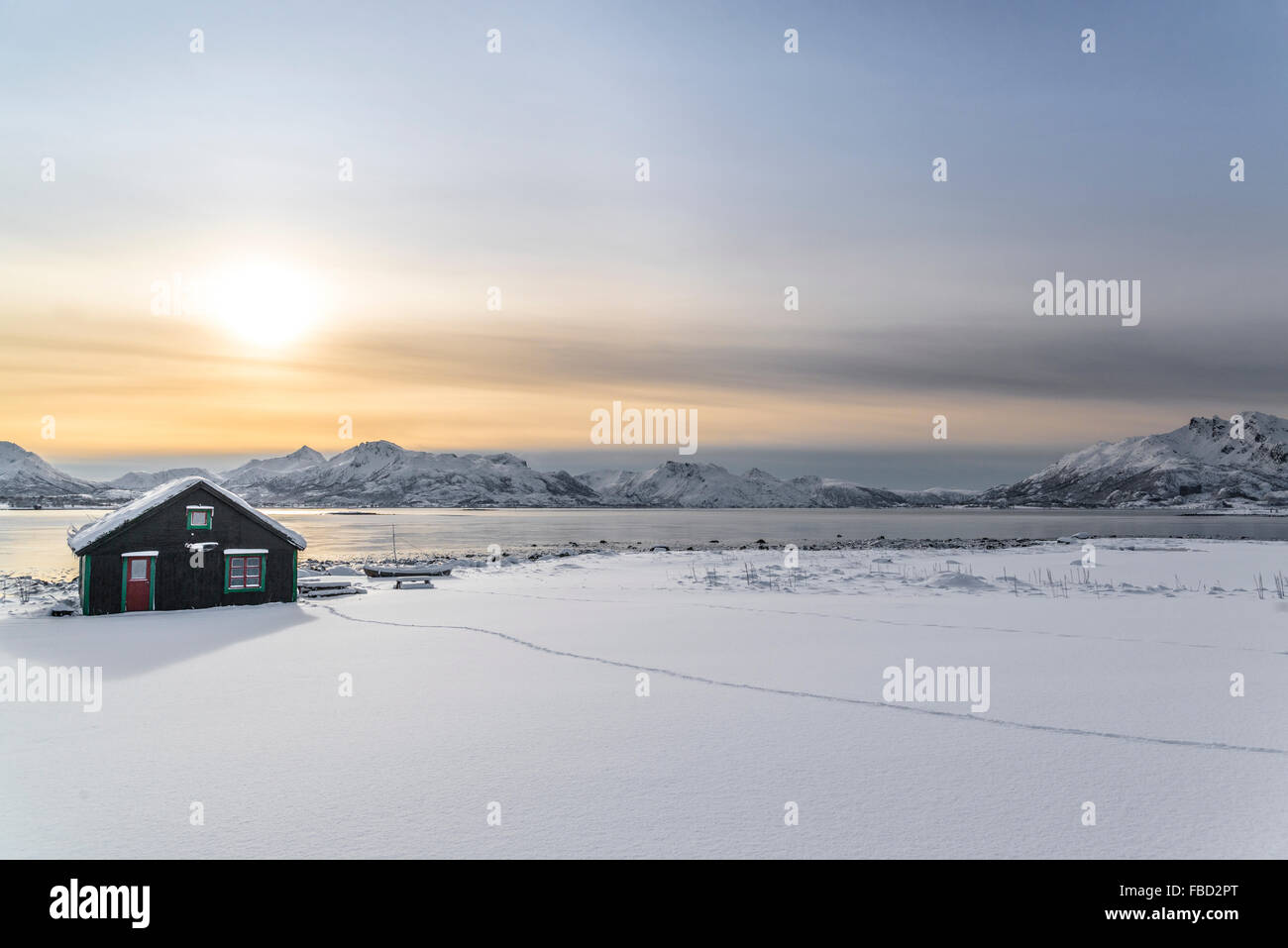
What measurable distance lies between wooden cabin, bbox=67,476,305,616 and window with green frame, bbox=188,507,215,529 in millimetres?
33

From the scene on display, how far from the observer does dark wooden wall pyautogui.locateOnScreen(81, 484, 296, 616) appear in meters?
28.0

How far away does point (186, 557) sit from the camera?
29516mm

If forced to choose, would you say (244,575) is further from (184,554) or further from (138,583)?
(138,583)

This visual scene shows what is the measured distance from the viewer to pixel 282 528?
31.9 metres

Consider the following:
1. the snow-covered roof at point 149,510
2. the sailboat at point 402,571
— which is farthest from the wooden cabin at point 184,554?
the sailboat at point 402,571

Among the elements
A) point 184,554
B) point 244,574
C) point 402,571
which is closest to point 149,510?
point 184,554

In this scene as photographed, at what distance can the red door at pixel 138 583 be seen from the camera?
28.4 meters

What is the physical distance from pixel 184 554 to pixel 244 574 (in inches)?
90.1

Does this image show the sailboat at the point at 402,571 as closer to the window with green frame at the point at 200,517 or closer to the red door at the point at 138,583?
the window with green frame at the point at 200,517

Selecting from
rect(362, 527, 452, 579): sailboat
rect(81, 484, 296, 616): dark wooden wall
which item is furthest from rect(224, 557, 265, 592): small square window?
rect(362, 527, 452, 579): sailboat

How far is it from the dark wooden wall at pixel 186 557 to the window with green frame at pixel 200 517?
0.14 metres

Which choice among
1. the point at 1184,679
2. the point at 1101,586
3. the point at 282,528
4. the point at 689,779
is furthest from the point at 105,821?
the point at 1101,586

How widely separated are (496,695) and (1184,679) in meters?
14.5
